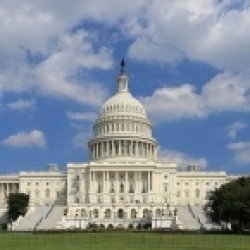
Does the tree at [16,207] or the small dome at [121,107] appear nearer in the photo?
the tree at [16,207]

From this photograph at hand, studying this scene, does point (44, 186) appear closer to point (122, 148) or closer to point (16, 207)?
point (122, 148)

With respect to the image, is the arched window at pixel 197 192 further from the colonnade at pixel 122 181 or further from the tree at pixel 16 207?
the tree at pixel 16 207

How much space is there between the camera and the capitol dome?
7431 inches

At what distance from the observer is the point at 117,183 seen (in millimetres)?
174750

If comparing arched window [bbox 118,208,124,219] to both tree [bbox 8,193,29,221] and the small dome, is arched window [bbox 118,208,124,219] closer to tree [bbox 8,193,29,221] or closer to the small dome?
tree [bbox 8,193,29,221]

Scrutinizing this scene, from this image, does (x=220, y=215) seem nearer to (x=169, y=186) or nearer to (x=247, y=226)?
(x=247, y=226)

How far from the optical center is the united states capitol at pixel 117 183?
158250 millimetres

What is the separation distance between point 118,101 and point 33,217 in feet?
202

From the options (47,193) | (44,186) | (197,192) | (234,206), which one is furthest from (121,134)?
(234,206)

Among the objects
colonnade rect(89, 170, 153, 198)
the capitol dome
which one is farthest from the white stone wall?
colonnade rect(89, 170, 153, 198)

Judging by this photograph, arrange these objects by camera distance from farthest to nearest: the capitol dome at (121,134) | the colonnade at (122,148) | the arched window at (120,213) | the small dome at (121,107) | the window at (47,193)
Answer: the small dome at (121,107)
the capitol dome at (121,134)
the colonnade at (122,148)
the window at (47,193)
the arched window at (120,213)

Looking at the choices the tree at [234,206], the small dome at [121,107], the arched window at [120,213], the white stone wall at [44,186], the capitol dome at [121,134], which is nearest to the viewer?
the tree at [234,206]

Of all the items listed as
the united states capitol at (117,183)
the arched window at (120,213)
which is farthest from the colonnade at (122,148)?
the arched window at (120,213)

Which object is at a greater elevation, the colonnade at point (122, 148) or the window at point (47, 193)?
the colonnade at point (122, 148)
